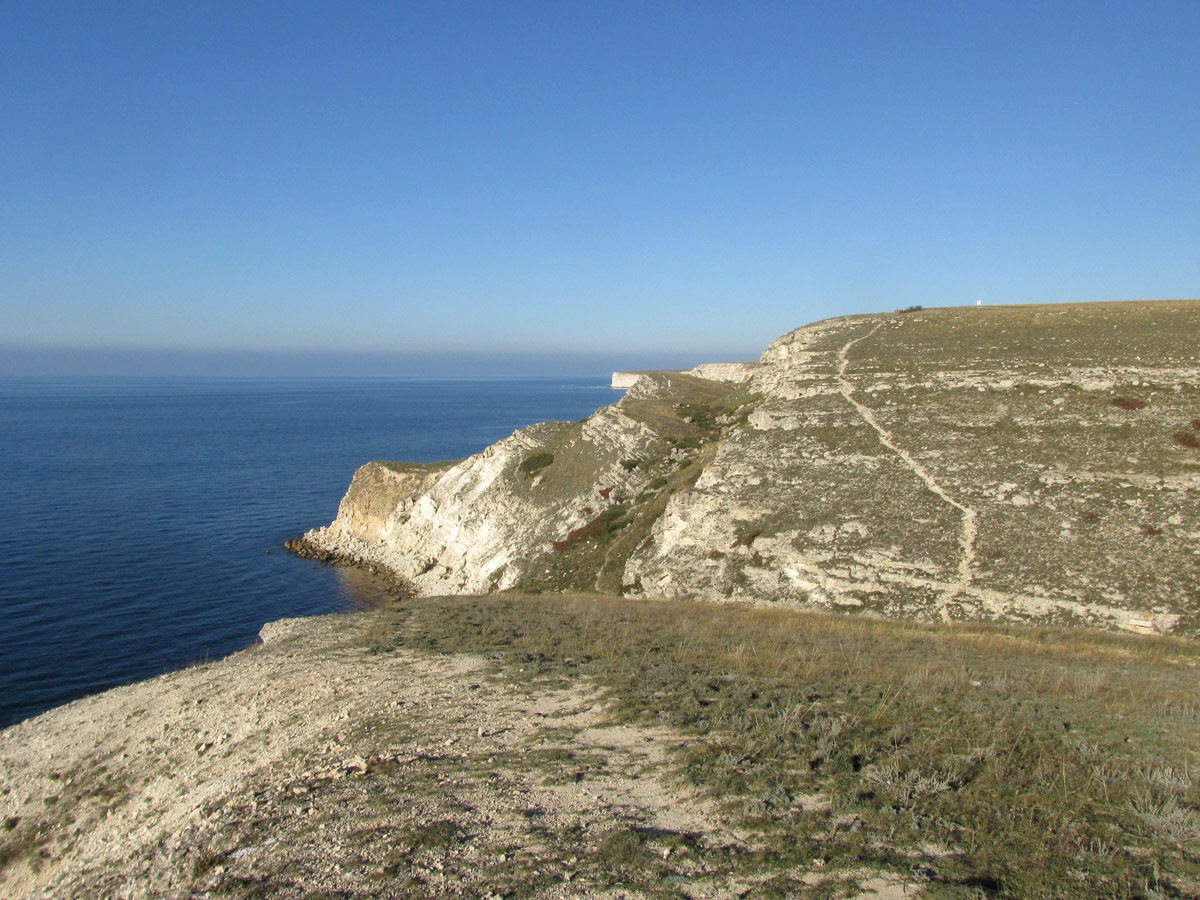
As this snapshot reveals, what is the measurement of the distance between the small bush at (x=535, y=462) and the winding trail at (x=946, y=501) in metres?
22.8

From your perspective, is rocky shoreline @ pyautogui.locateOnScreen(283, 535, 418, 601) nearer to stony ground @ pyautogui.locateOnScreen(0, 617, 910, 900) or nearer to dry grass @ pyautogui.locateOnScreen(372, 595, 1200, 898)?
dry grass @ pyautogui.locateOnScreen(372, 595, 1200, 898)

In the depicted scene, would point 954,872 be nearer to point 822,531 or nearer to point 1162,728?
point 1162,728

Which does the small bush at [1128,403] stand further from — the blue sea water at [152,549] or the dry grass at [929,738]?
the blue sea water at [152,549]

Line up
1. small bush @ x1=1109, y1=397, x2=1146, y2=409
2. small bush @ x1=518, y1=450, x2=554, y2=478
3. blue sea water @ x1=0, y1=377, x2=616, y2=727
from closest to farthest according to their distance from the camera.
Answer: blue sea water @ x1=0, y1=377, x2=616, y2=727 → small bush @ x1=1109, y1=397, x2=1146, y2=409 → small bush @ x1=518, y1=450, x2=554, y2=478

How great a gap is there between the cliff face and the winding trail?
0.09 metres

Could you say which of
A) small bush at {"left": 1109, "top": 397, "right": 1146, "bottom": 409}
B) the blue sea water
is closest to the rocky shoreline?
the blue sea water

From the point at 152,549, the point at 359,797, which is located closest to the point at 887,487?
the point at 359,797

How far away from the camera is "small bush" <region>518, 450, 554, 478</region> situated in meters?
52.5

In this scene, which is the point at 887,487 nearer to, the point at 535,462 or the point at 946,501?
the point at 946,501

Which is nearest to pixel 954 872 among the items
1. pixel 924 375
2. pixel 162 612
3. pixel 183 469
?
pixel 924 375

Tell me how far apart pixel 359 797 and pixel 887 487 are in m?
28.7

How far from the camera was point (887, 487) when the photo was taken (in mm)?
32844

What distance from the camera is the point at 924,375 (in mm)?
42969

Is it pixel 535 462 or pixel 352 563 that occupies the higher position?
pixel 535 462
